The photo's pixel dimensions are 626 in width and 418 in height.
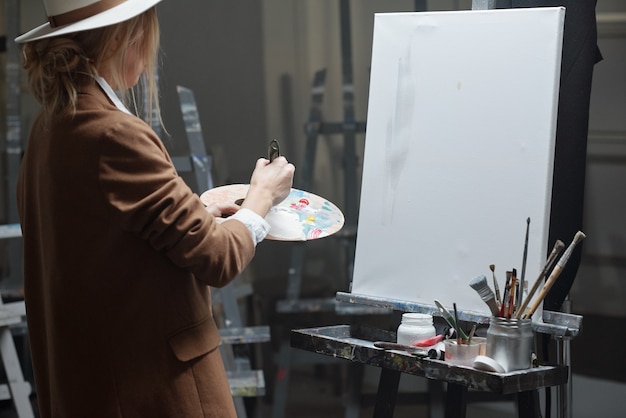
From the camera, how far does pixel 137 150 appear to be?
136cm

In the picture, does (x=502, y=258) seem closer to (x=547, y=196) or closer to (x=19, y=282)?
(x=547, y=196)

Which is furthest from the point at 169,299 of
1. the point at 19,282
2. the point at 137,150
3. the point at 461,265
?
the point at 19,282

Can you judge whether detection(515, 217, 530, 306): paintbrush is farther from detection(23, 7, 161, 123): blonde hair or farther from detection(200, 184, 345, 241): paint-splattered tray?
detection(23, 7, 161, 123): blonde hair

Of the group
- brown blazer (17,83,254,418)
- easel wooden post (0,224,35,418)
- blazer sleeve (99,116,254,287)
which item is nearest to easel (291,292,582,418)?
brown blazer (17,83,254,418)

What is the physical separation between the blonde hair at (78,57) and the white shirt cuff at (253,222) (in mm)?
282

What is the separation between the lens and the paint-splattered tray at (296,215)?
1.74 m

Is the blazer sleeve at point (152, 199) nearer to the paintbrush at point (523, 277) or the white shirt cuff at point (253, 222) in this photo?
the white shirt cuff at point (253, 222)

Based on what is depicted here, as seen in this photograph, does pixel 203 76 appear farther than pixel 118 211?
Yes

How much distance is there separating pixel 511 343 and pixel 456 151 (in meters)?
0.45

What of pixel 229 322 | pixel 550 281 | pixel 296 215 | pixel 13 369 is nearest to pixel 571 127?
pixel 550 281

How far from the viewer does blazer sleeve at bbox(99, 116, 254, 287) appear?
1.35 meters

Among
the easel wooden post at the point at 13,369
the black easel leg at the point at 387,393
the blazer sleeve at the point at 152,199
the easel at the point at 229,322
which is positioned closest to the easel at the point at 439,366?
the black easel leg at the point at 387,393

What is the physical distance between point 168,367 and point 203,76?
1.93 meters

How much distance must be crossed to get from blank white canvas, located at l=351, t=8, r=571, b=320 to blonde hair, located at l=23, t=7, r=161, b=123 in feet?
2.19
